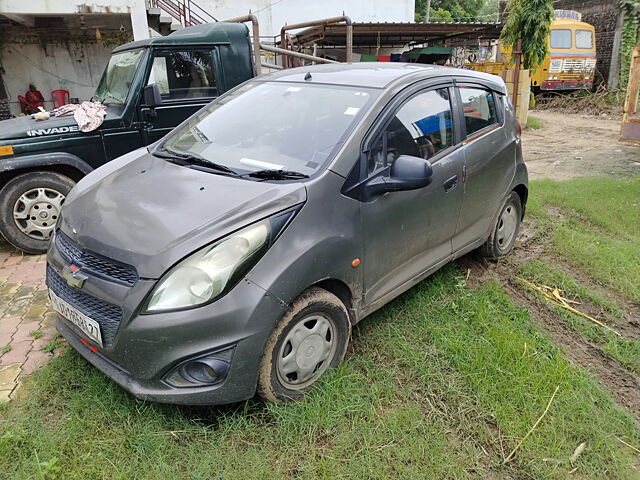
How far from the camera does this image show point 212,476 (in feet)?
7.22

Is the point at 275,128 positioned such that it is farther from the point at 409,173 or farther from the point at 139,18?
the point at 139,18

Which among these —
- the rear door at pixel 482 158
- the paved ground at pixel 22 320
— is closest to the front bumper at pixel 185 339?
the paved ground at pixel 22 320

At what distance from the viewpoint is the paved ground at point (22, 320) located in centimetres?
296

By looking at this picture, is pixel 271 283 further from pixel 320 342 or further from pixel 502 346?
pixel 502 346

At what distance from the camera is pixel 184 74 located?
17.9 feet

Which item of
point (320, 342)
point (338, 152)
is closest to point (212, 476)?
point (320, 342)

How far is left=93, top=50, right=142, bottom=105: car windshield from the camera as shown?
522cm

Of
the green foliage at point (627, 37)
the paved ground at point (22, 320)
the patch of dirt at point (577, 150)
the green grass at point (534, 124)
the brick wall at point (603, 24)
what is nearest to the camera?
the paved ground at point (22, 320)

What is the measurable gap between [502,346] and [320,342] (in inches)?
49.2

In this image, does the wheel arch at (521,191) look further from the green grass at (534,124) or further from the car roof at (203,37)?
the green grass at (534,124)

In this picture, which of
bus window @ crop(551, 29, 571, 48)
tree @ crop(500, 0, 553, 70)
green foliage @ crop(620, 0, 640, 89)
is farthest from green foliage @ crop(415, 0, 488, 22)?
tree @ crop(500, 0, 553, 70)

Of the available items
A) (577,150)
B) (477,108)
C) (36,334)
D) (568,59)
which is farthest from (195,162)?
(568,59)

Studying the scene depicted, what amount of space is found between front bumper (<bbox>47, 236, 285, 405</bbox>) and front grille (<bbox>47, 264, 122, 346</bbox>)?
0.08 feet

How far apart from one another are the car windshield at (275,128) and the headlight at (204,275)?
0.63 meters
